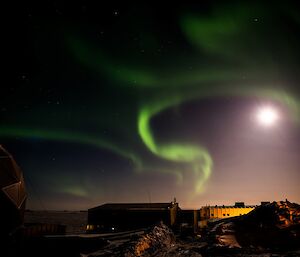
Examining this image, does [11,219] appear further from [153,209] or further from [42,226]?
[153,209]

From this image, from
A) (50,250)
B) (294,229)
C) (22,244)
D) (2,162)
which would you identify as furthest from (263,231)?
(2,162)

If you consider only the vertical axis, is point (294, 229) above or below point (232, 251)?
above

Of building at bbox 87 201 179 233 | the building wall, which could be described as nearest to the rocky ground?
building at bbox 87 201 179 233

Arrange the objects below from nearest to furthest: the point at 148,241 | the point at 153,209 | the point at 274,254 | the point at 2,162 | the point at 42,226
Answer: the point at 274,254, the point at 148,241, the point at 2,162, the point at 42,226, the point at 153,209

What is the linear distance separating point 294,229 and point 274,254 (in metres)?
3.13

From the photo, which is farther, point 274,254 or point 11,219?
point 11,219

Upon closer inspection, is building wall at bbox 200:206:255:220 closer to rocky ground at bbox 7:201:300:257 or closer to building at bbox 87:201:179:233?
building at bbox 87:201:179:233

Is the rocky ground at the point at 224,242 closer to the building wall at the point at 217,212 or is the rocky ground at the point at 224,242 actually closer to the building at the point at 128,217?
the building at the point at 128,217

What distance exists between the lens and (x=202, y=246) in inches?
586

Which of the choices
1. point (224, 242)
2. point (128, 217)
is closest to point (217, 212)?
point (128, 217)

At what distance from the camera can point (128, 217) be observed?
118 feet

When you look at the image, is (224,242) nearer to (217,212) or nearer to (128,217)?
(128,217)

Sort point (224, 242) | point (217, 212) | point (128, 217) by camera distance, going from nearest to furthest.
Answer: point (224, 242)
point (128, 217)
point (217, 212)

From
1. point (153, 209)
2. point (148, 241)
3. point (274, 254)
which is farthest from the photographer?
point (153, 209)
